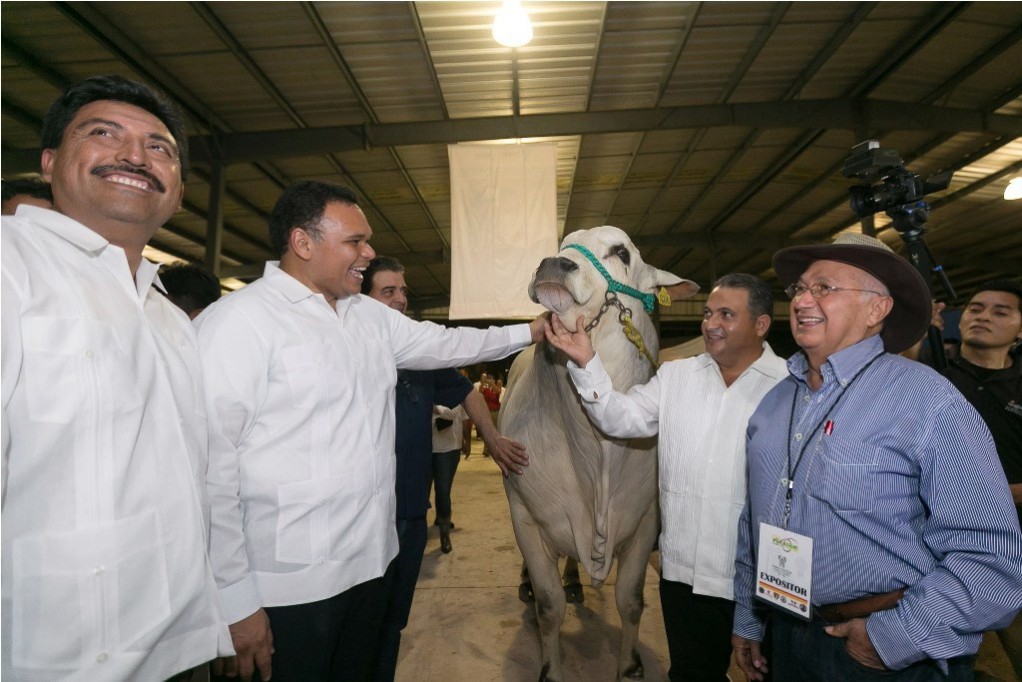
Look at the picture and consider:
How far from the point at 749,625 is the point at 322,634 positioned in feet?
4.75

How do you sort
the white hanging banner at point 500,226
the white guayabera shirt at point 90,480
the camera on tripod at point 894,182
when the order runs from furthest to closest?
1. the white hanging banner at point 500,226
2. the camera on tripod at point 894,182
3. the white guayabera shirt at point 90,480

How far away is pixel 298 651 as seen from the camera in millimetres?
1847

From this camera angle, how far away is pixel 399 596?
112 inches

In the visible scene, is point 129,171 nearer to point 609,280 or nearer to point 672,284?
point 609,280

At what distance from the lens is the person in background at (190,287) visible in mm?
3281

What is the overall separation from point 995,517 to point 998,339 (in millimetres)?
2195

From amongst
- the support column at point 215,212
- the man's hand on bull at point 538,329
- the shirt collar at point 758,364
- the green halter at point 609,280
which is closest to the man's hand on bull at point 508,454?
the man's hand on bull at point 538,329

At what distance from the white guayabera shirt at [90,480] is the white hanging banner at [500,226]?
6758mm

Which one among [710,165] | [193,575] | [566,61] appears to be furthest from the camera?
[710,165]

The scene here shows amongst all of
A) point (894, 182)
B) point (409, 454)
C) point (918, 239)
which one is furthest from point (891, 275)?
point (409, 454)

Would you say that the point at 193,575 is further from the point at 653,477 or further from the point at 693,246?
the point at 693,246

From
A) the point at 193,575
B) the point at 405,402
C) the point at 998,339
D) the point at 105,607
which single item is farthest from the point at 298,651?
the point at 998,339

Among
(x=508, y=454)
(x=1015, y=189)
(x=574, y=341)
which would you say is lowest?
(x=508, y=454)

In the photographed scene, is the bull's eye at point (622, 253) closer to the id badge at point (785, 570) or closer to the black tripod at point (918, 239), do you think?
the black tripod at point (918, 239)
